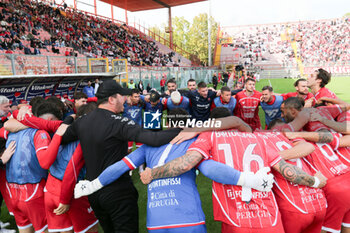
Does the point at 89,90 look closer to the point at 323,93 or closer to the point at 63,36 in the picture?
the point at 323,93

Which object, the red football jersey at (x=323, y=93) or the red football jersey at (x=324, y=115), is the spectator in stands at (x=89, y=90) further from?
the red football jersey at (x=324, y=115)

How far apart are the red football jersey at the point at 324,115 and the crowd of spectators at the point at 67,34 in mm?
16590

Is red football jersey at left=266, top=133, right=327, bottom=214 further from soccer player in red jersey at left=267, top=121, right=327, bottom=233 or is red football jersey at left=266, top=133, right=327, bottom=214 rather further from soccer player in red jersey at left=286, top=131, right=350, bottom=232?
soccer player in red jersey at left=286, top=131, right=350, bottom=232

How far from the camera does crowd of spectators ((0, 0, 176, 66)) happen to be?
17458 millimetres

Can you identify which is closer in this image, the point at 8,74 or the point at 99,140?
the point at 99,140

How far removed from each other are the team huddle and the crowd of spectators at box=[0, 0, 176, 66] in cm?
1484

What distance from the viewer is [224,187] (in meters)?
2.36

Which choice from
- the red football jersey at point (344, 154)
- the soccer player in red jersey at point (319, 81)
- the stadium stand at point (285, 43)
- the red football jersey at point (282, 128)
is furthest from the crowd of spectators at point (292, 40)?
the red football jersey at point (344, 154)

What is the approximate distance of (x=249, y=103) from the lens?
20.6ft

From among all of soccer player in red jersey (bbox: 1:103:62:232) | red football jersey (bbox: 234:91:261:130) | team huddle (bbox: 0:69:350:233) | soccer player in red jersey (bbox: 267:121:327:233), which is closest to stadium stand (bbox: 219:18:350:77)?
red football jersey (bbox: 234:91:261:130)

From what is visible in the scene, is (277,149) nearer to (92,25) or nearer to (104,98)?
(104,98)

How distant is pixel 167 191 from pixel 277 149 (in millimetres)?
1174

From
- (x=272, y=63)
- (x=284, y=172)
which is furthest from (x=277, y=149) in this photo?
(x=272, y=63)

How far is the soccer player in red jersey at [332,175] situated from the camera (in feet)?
8.84
